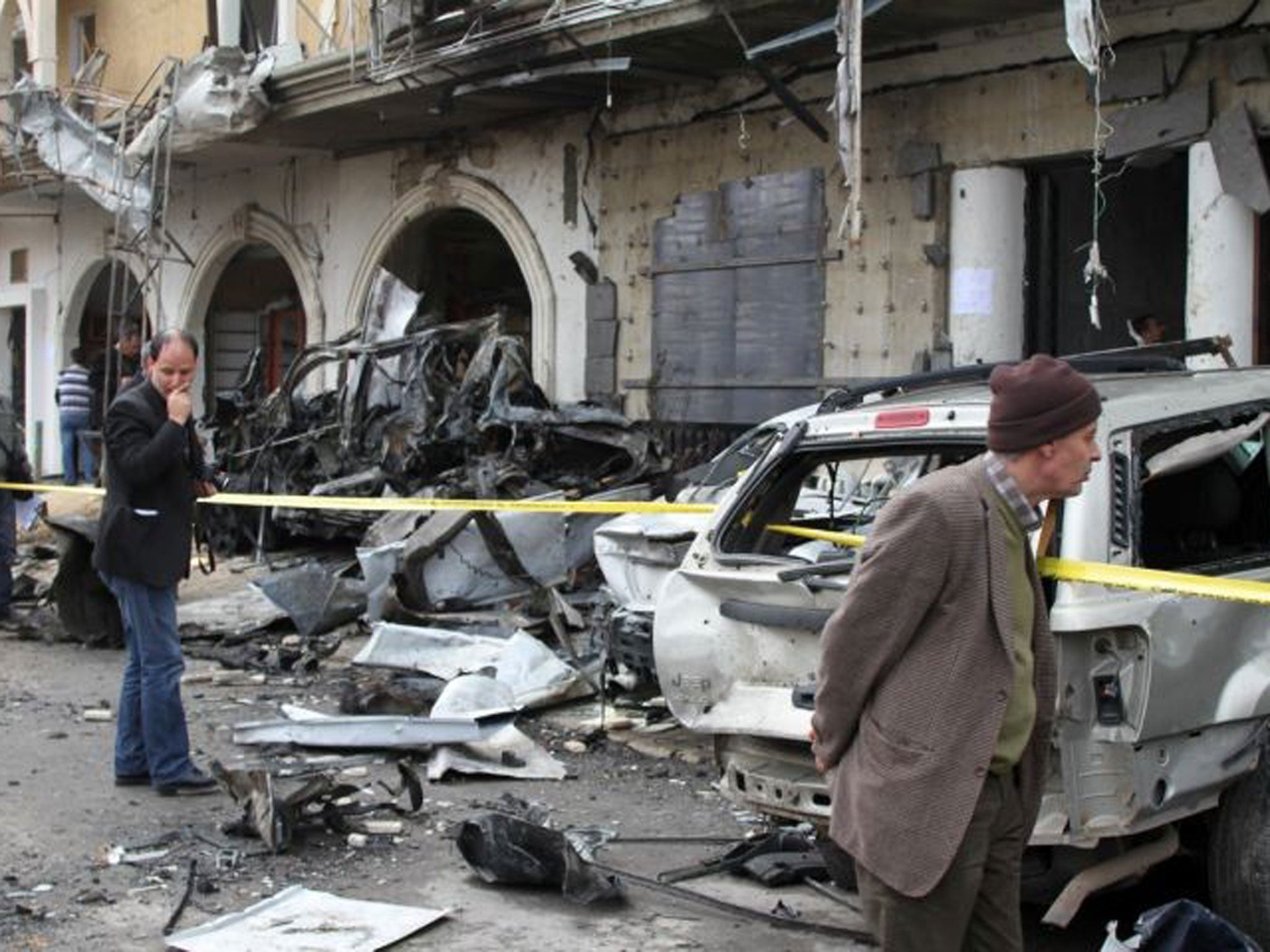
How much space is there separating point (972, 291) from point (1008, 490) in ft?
30.5

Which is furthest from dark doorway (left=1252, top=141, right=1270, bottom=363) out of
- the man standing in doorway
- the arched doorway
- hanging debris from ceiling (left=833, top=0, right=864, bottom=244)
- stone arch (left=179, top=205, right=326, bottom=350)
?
the arched doorway

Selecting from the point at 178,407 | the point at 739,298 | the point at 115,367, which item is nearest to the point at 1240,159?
the point at 739,298

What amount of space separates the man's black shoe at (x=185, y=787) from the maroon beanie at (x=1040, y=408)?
4756mm

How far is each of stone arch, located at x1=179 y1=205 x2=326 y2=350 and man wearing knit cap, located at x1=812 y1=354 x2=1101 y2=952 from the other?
16.0 metres

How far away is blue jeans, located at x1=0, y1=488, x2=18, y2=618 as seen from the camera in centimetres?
1191

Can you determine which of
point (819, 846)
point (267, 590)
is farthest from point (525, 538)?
point (819, 846)

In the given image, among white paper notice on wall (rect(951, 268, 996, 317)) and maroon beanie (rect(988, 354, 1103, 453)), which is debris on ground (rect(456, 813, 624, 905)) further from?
white paper notice on wall (rect(951, 268, 996, 317))

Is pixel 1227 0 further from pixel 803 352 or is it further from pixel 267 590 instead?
pixel 267 590

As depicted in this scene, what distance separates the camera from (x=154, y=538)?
22.2 feet

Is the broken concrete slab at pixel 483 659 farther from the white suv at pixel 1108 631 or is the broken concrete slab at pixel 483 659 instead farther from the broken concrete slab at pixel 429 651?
the white suv at pixel 1108 631


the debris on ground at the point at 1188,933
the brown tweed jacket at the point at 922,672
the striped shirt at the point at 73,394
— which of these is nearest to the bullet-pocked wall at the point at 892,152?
the debris on ground at the point at 1188,933

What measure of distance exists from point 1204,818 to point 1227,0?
741cm

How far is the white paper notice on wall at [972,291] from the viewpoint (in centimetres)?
1222

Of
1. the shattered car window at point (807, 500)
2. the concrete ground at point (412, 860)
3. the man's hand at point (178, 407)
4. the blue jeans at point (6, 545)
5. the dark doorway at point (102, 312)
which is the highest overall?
the dark doorway at point (102, 312)
